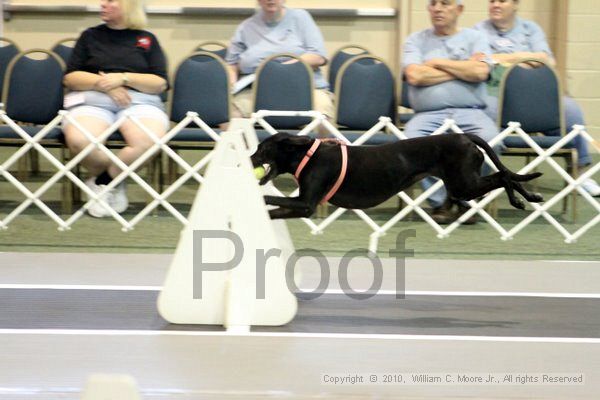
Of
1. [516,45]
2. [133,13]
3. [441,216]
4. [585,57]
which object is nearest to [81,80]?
[133,13]

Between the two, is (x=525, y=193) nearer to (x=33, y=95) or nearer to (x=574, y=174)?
(x=574, y=174)

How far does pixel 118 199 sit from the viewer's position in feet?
20.9

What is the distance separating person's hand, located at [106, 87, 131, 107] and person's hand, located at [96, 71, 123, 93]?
0.07ft

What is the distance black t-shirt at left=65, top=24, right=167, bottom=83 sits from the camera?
247 inches

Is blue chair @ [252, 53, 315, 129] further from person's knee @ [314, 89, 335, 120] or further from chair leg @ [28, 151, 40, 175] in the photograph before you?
chair leg @ [28, 151, 40, 175]

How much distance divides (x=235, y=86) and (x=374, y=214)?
1232mm

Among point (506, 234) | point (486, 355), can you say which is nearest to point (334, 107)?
point (506, 234)

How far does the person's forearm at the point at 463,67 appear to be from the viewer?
620 centimetres

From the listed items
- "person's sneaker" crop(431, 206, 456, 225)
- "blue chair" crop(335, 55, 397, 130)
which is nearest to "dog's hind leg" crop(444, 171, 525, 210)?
"person's sneaker" crop(431, 206, 456, 225)

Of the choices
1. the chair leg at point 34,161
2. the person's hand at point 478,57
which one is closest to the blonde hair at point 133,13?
the chair leg at point 34,161

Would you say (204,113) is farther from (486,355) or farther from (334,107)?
(486,355)

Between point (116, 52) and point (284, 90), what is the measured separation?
1.06 meters

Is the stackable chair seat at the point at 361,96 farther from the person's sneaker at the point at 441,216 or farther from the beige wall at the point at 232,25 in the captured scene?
the beige wall at the point at 232,25

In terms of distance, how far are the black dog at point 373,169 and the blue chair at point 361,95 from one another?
2.28 metres
